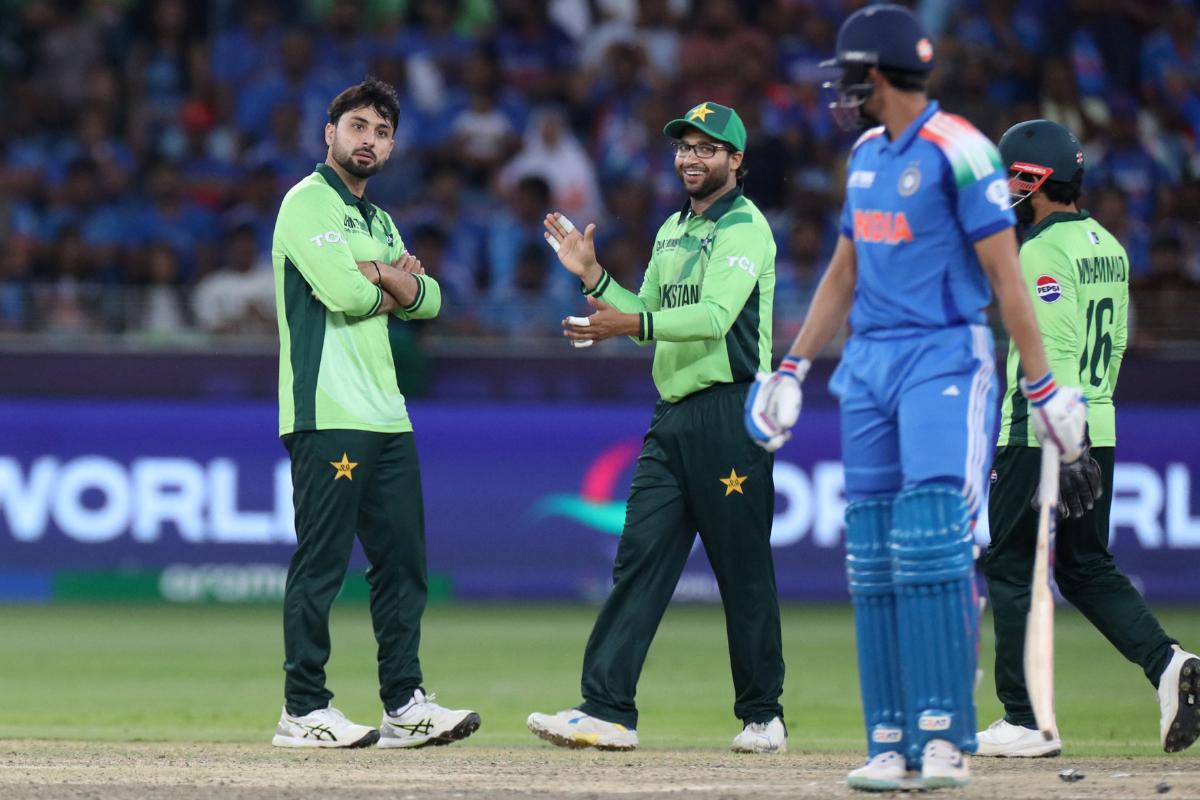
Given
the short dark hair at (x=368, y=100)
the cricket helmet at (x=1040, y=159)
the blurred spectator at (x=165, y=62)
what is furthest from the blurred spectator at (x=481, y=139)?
the cricket helmet at (x=1040, y=159)

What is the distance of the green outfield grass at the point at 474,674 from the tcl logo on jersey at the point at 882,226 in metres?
2.71

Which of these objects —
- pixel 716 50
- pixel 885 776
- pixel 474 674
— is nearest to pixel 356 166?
pixel 885 776

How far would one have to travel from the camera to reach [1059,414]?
579 cm

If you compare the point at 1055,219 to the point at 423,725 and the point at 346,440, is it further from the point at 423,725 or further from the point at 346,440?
the point at 423,725

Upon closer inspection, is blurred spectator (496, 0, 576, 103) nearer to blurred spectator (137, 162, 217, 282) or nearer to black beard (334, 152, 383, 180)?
blurred spectator (137, 162, 217, 282)

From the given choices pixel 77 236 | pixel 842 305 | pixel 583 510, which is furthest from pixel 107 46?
pixel 842 305

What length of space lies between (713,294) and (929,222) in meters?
1.68

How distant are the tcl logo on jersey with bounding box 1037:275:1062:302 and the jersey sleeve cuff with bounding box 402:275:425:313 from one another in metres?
2.48

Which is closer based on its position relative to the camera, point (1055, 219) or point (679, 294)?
point (1055, 219)

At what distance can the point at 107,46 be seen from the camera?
57.7ft

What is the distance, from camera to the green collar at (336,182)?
7.80 m

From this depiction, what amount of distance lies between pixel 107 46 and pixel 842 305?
42.1 feet

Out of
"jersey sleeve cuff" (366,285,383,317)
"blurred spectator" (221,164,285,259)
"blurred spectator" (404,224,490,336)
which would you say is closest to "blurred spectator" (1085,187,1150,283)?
"blurred spectator" (404,224,490,336)

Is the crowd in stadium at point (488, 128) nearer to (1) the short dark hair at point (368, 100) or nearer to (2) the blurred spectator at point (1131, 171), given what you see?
(2) the blurred spectator at point (1131, 171)
